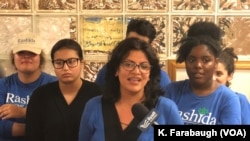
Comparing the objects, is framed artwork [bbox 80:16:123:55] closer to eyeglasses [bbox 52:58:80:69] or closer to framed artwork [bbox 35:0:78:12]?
framed artwork [bbox 35:0:78:12]

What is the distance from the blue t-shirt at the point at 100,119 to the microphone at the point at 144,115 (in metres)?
0.03

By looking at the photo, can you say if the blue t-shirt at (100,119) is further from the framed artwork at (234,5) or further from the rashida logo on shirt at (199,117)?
the framed artwork at (234,5)

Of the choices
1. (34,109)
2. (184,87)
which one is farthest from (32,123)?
(184,87)

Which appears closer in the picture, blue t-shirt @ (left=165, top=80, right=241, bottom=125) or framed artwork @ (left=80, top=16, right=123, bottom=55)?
blue t-shirt @ (left=165, top=80, right=241, bottom=125)

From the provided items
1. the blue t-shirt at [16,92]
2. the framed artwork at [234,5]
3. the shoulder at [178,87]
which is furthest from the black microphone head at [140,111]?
the framed artwork at [234,5]

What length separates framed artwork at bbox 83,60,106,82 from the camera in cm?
179

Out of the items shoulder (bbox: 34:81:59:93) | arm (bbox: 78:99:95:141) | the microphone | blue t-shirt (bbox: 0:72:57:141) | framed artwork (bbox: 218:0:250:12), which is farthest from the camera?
framed artwork (bbox: 218:0:250:12)

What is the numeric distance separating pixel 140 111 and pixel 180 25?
0.92m

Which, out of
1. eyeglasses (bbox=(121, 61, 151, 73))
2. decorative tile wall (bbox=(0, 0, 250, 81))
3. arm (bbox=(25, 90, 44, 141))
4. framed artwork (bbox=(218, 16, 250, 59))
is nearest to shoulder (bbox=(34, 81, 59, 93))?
arm (bbox=(25, 90, 44, 141))

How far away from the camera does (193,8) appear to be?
1.73 metres

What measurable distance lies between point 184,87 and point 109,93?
8.8 inches

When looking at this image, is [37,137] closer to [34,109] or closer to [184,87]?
[34,109]

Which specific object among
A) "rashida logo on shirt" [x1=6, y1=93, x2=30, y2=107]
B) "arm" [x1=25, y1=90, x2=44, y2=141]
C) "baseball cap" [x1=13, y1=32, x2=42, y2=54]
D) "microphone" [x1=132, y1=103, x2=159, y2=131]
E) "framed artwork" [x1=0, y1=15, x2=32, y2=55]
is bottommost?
"arm" [x1=25, y1=90, x2=44, y2=141]
